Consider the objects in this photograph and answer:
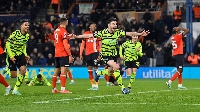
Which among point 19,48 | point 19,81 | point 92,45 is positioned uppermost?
point 19,48

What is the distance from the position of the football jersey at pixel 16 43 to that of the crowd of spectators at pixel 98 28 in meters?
16.3

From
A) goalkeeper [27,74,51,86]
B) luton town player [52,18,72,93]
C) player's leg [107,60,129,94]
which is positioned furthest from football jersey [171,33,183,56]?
goalkeeper [27,74,51,86]

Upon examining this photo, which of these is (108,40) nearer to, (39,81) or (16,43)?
(16,43)

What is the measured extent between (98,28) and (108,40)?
18451mm

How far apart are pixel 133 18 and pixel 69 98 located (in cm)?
2352

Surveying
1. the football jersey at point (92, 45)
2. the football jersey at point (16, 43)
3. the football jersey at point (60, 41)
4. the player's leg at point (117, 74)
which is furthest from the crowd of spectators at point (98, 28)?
the football jersey at point (16, 43)

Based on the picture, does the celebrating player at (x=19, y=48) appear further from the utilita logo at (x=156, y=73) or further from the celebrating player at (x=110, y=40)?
the utilita logo at (x=156, y=73)

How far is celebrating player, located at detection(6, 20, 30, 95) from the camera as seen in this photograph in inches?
712

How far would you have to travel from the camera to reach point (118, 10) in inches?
1580

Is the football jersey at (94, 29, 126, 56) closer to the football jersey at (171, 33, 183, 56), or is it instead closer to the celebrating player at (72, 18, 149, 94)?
the celebrating player at (72, 18, 149, 94)

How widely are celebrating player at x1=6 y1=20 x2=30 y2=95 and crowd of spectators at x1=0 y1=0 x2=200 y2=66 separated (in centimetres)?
1633

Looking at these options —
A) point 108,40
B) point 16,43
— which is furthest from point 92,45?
point 16,43

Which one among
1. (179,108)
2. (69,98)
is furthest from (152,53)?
(179,108)

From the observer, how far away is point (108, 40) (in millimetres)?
18438
